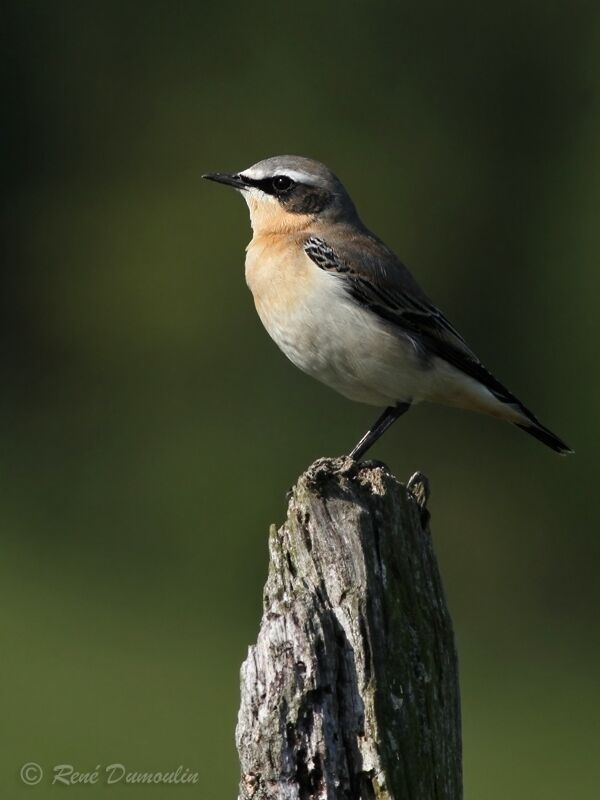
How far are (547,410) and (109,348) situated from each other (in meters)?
5.07

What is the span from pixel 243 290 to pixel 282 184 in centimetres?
843

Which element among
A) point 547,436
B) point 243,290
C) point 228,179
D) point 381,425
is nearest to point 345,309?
point 381,425

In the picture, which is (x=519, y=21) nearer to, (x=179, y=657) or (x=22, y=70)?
(x=22, y=70)

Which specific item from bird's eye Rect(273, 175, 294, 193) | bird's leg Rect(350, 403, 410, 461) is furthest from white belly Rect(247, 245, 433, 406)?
bird's eye Rect(273, 175, 294, 193)

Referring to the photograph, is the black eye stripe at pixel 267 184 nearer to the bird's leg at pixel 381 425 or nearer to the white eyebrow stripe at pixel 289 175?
the white eyebrow stripe at pixel 289 175

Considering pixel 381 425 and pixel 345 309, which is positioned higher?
pixel 345 309

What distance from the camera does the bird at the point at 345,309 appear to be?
6.73 metres

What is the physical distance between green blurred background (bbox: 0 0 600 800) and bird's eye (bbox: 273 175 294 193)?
5179mm

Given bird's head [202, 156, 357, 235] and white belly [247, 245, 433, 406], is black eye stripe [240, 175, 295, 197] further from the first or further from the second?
white belly [247, 245, 433, 406]

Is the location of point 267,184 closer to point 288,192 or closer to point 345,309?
point 288,192

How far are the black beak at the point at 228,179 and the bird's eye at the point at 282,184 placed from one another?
184mm

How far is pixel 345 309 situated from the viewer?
6.79 meters

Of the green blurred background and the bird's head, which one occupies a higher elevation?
the green blurred background

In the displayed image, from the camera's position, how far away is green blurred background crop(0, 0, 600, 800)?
43.8 feet
